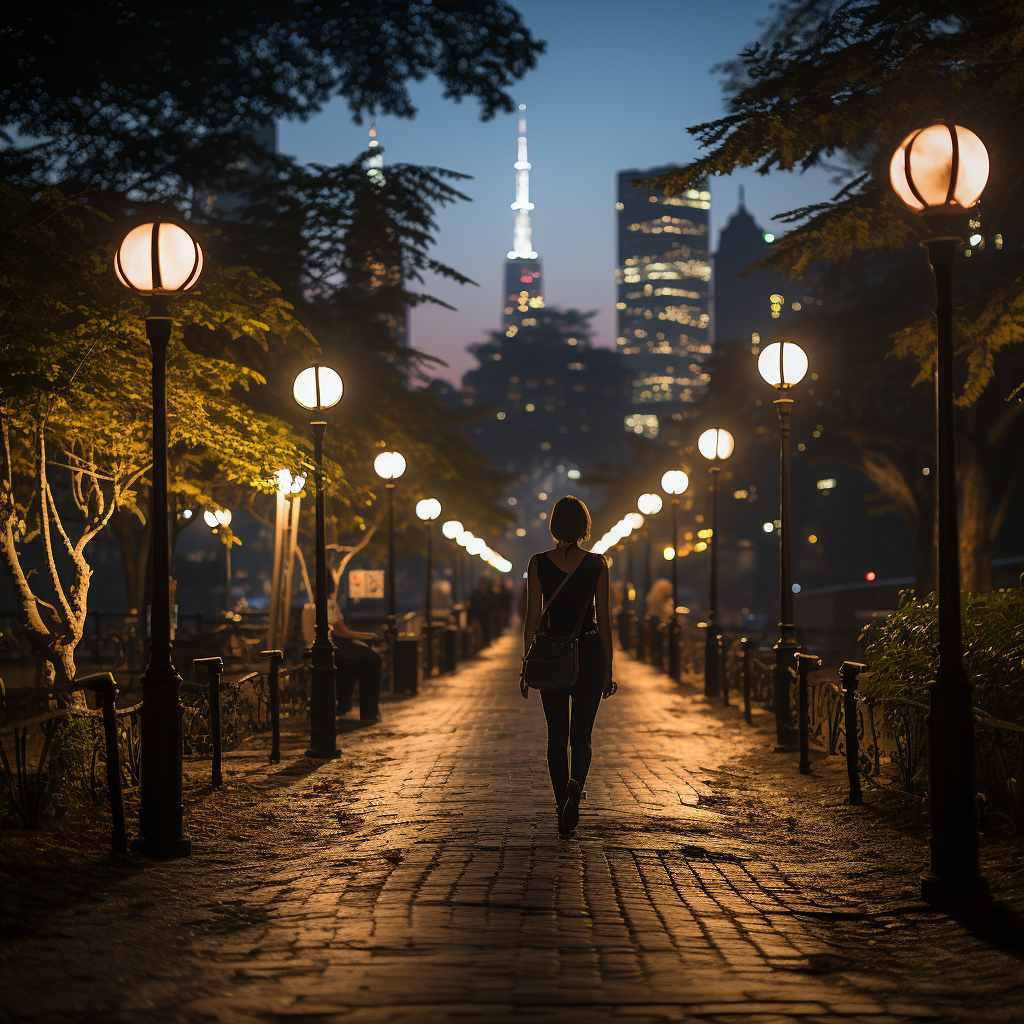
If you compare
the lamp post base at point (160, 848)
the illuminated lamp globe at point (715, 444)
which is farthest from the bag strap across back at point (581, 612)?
the illuminated lamp globe at point (715, 444)

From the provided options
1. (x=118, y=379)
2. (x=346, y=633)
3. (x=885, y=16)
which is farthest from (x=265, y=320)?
(x=885, y=16)

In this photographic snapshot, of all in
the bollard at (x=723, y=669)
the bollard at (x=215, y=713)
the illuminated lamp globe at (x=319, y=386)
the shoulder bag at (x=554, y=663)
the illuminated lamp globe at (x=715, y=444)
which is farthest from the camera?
the illuminated lamp globe at (x=715, y=444)

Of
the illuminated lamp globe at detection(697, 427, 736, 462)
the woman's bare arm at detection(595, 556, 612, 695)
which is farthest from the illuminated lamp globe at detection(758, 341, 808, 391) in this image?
the woman's bare arm at detection(595, 556, 612, 695)

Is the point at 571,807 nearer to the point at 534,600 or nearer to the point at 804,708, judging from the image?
the point at 534,600

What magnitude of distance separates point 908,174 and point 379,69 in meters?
15.7

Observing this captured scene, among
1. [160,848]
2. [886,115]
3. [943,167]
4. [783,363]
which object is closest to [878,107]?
[886,115]

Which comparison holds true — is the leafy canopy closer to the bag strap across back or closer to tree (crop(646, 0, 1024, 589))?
tree (crop(646, 0, 1024, 589))

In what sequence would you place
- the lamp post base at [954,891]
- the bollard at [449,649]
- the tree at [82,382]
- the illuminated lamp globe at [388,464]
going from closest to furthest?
the lamp post base at [954,891], the tree at [82,382], the illuminated lamp globe at [388,464], the bollard at [449,649]

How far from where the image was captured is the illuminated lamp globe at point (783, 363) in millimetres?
12875

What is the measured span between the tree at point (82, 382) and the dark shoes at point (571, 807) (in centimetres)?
533

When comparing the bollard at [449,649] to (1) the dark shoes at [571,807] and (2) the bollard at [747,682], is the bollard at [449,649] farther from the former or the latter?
(1) the dark shoes at [571,807]

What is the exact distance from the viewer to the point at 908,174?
21.2 ft

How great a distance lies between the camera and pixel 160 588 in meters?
7.11

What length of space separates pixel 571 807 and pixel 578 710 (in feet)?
1.96
